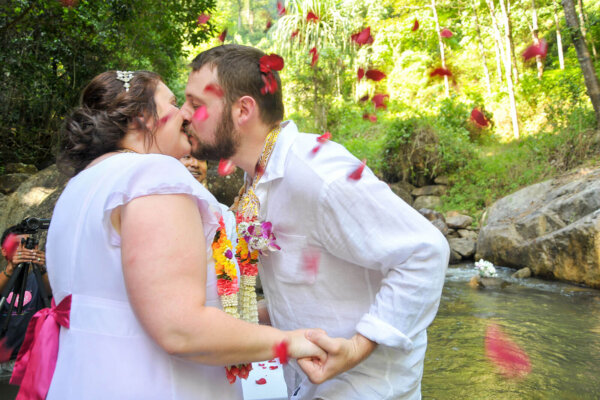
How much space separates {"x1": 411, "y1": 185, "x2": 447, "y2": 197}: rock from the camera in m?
14.0

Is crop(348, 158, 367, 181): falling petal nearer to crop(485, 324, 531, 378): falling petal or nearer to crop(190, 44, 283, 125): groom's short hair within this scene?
crop(190, 44, 283, 125): groom's short hair

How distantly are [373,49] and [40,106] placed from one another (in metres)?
17.0

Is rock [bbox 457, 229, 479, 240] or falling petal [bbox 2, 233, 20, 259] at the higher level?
falling petal [bbox 2, 233, 20, 259]

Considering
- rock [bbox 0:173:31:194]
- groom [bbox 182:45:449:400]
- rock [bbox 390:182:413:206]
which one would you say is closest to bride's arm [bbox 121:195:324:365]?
groom [bbox 182:45:449:400]

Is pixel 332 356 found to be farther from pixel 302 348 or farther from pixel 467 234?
pixel 467 234

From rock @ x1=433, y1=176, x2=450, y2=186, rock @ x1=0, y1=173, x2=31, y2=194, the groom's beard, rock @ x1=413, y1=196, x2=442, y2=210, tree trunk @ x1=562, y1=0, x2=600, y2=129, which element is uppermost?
tree trunk @ x1=562, y1=0, x2=600, y2=129

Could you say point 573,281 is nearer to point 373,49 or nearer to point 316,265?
point 316,265

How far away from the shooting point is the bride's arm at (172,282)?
112 centimetres

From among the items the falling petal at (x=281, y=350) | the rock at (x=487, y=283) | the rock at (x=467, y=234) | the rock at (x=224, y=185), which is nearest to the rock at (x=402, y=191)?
the rock at (x=467, y=234)

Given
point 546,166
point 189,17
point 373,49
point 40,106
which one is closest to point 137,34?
point 189,17

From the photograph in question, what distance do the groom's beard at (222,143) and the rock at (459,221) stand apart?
10.7 meters

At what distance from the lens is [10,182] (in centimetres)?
841

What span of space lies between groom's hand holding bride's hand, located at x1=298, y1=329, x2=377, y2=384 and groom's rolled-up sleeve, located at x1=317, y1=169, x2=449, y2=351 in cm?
5

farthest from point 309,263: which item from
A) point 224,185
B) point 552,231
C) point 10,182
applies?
point 10,182
